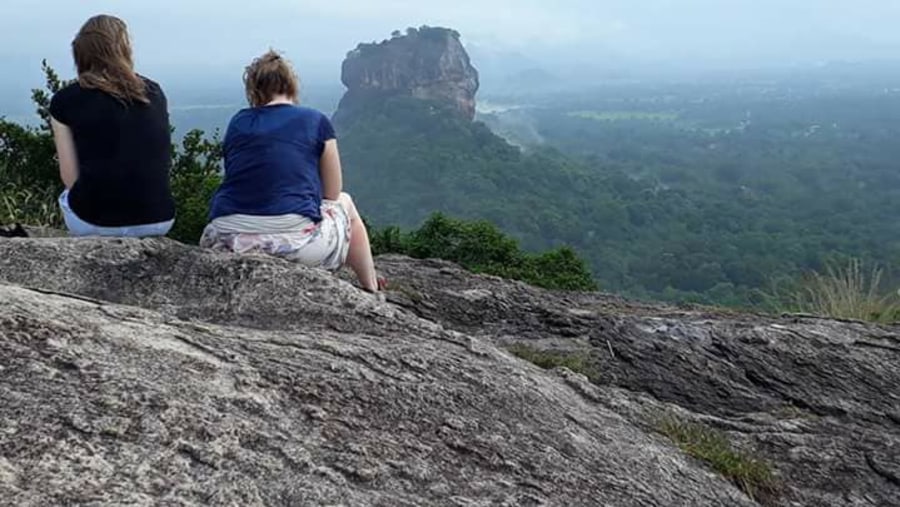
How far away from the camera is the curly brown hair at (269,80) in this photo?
15.0 feet

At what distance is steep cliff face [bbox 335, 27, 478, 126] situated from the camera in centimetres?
8612

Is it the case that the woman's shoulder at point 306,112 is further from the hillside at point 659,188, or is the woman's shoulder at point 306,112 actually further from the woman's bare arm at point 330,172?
the hillside at point 659,188

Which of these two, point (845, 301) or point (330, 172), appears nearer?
point (330, 172)

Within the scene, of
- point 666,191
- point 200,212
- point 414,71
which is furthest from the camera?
point 414,71

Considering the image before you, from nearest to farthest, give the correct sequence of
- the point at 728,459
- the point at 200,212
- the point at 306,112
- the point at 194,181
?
the point at 728,459 → the point at 306,112 → the point at 200,212 → the point at 194,181

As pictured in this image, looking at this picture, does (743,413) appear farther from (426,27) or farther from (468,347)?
(426,27)

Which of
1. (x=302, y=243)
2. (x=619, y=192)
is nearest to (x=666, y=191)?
(x=619, y=192)

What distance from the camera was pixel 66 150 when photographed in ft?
14.2

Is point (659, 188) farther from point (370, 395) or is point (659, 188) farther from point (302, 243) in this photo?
point (370, 395)

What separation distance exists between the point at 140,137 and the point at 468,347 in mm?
1942

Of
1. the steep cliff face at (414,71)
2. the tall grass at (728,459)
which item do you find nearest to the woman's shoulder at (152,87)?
the tall grass at (728,459)

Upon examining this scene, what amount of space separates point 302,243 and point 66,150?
4.03 feet

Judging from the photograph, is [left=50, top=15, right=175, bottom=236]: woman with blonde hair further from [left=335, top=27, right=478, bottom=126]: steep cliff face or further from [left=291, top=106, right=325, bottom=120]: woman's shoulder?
[left=335, top=27, right=478, bottom=126]: steep cliff face

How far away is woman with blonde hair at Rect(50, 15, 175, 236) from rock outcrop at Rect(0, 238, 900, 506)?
0.27m
